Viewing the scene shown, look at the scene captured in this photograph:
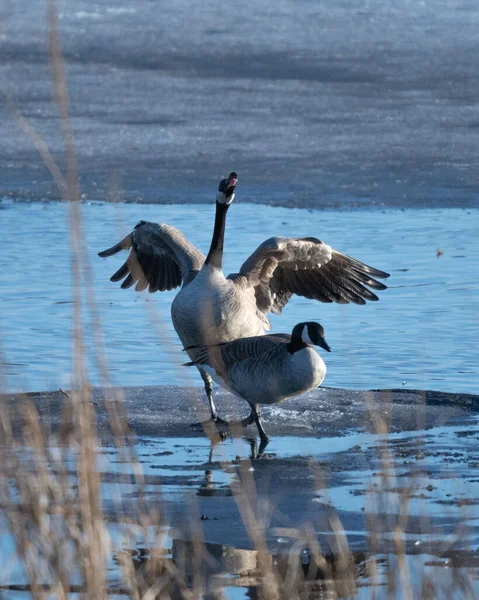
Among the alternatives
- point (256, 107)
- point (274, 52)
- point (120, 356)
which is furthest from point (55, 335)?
point (274, 52)

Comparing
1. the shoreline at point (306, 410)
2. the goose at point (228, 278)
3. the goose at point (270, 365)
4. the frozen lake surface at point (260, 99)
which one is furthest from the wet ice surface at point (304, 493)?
the frozen lake surface at point (260, 99)

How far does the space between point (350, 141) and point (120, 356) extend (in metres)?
8.00

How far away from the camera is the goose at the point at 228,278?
21.9 ft

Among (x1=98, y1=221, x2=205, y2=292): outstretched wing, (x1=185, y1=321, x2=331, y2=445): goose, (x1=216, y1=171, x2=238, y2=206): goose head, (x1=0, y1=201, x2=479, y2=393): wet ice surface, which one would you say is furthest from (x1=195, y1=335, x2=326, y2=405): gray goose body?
(x1=216, y1=171, x2=238, y2=206): goose head

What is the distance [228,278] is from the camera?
7160mm

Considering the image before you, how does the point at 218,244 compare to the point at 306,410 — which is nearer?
the point at 306,410

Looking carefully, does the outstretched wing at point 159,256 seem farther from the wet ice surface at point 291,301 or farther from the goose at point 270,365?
the goose at point 270,365

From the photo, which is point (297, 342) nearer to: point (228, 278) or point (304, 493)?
point (228, 278)

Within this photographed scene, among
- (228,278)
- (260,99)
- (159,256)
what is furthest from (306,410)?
(260,99)

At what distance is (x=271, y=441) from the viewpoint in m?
6.12

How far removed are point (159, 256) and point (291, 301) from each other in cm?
170

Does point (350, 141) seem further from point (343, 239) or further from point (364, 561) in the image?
point (364, 561)

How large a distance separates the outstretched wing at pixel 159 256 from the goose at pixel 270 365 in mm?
899

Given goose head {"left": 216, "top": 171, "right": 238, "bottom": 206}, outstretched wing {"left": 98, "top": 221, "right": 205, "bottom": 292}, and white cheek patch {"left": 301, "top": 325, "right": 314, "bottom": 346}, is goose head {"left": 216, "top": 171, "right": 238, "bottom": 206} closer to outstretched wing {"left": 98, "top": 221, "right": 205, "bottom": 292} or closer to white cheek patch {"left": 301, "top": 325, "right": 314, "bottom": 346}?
outstretched wing {"left": 98, "top": 221, "right": 205, "bottom": 292}
